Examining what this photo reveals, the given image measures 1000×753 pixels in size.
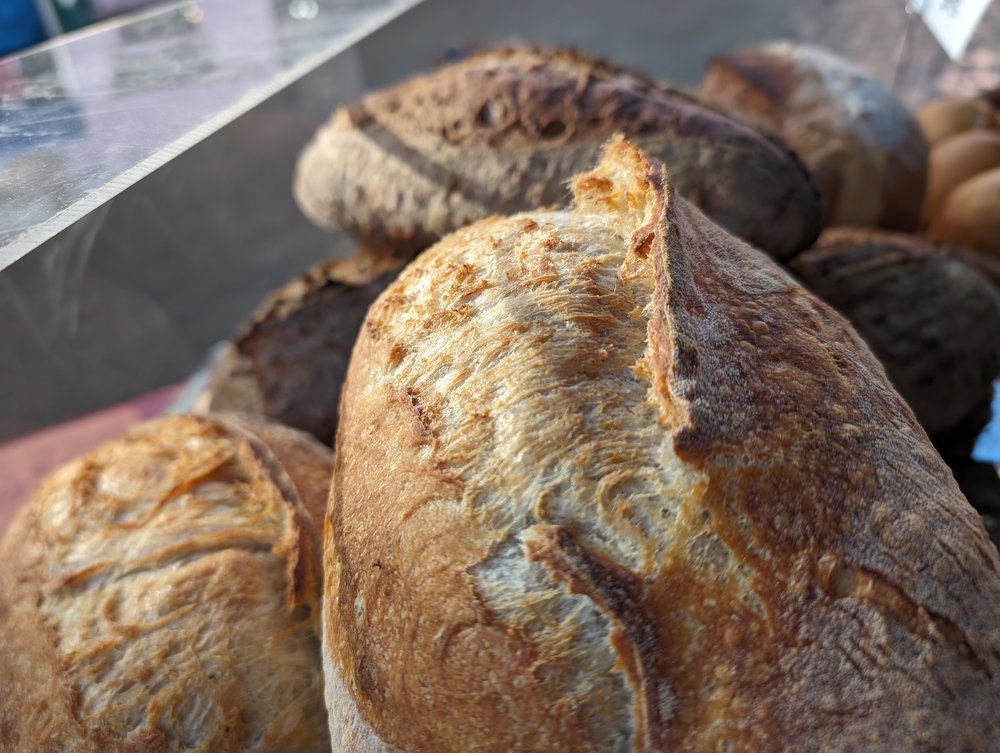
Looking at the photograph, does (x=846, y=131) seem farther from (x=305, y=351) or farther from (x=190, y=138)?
(x=190, y=138)

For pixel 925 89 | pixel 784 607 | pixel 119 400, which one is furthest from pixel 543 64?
pixel 925 89

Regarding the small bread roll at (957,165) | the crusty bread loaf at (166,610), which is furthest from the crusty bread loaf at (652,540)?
the small bread roll at (957,165)

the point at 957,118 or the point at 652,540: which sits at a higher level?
the point at 652,540

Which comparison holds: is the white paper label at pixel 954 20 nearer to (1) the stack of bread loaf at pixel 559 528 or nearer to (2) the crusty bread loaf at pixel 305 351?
(1) the stack of bread loaf at pixel 559 528

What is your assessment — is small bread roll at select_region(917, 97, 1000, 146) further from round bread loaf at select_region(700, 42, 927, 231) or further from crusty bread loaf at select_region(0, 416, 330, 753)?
crusty bread loaf at select_region(0, 416, 330, 753)

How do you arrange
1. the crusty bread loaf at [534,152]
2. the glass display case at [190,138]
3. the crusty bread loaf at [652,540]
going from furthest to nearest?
the crusty bread loaf at [534,152] < the glass display case at [190,138] < the crusty bread loaf at [652,540]

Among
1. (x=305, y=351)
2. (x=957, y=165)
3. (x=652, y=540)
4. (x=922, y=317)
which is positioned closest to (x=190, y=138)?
(x=305, y=351)
